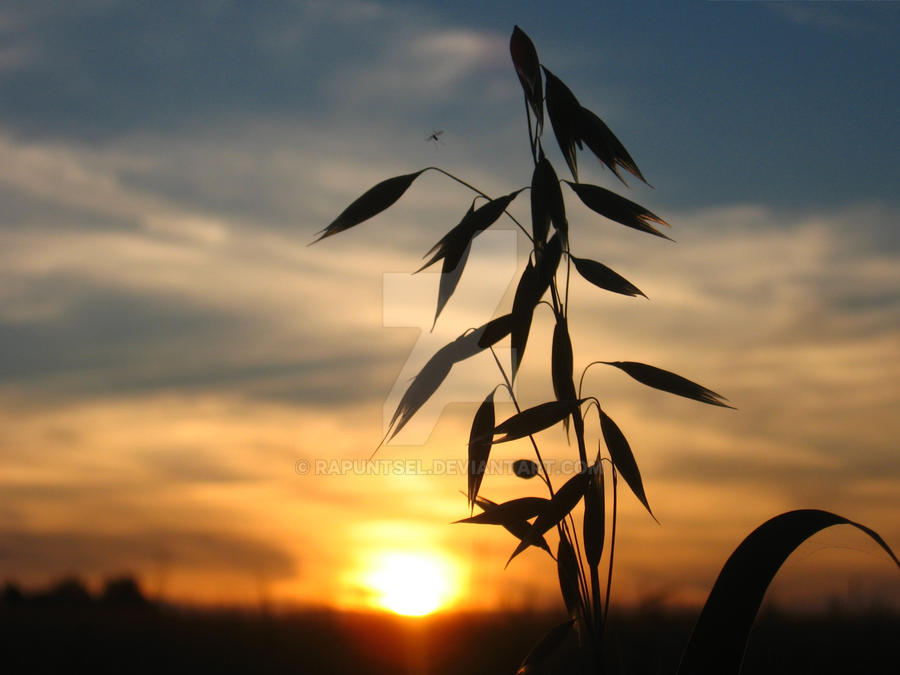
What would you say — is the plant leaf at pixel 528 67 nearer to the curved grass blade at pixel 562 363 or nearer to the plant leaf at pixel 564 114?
the plant leaf at pixel 564 114

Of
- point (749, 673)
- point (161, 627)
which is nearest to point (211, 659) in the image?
point (161, 627)

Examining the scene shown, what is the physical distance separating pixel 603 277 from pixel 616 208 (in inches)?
6.3

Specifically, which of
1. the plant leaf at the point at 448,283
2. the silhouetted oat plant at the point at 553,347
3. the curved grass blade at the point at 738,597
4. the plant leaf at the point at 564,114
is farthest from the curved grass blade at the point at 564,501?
the curved grass blade at the point at 738,597

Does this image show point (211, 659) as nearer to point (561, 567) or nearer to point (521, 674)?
point (521, 674)

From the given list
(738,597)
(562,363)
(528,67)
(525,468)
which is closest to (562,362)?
(562,363)

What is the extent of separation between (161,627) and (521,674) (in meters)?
1.18

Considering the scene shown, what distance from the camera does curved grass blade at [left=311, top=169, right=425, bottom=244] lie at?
67.1 inches

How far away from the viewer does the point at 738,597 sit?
1.98ft

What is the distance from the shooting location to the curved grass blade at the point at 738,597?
597 mm

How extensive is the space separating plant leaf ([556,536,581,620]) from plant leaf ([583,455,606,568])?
85 mm

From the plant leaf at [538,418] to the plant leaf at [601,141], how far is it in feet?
1.84

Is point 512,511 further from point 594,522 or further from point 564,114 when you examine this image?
point 564,114

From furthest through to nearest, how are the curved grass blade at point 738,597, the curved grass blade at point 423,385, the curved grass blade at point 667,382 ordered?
the curved grass blade at point 423,385 < the curved grass blade at point 667,382 < the curved grass blade at point 738,597

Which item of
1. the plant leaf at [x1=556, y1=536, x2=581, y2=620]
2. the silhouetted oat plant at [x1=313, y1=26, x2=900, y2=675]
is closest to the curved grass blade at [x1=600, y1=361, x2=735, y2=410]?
the silhouetted oat plant at [x1=313, y1=26, x2=900, y2=675]
